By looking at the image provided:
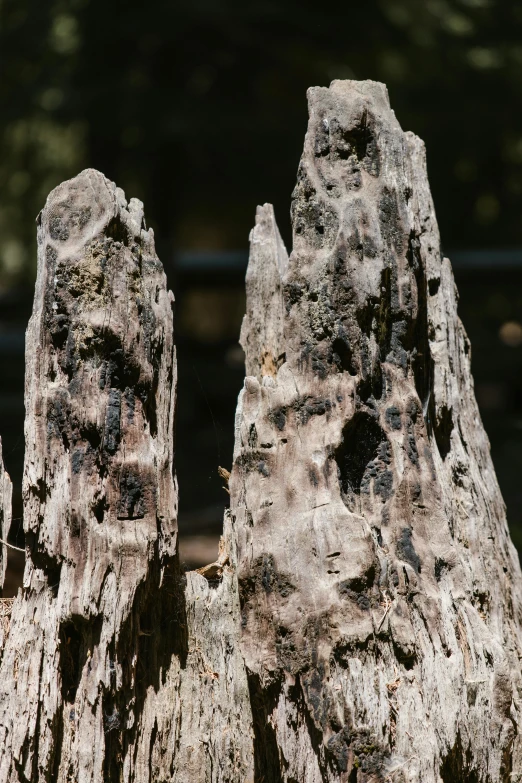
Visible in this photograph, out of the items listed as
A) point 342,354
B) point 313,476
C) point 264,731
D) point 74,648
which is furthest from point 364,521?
point 74,648

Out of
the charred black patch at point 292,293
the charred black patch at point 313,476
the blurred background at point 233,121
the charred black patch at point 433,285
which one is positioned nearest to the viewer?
the charred black patch at point 313,476

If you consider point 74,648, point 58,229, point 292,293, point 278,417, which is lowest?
point 74,648

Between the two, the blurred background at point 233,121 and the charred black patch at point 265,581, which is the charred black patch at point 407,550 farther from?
the blurred background at point 233,121

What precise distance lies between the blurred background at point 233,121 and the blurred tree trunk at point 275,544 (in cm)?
358

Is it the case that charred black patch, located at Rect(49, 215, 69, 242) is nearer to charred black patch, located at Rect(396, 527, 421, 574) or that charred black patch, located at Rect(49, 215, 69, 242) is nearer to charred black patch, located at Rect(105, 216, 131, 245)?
charred black patch, located at Rect(105, 216, 131, 245)

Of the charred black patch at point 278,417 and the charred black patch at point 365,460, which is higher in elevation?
the charred black patch at point 278,417

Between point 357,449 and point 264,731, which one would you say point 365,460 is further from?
point 264,731

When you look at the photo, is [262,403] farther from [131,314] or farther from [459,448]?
[459,448]

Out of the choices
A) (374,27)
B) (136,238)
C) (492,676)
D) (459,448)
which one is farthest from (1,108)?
(492,676)

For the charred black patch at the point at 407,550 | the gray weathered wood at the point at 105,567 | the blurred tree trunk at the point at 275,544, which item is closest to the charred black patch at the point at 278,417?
the blurred tree trunk at the point at 275,544

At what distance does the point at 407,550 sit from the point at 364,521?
20 cm

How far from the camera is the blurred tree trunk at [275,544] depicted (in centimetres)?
182

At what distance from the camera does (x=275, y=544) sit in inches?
74.4

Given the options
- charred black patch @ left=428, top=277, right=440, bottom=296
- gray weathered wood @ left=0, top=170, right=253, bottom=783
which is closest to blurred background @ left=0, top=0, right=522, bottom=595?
charred black patch @ left=428, top=277, right=440, bottom=296
